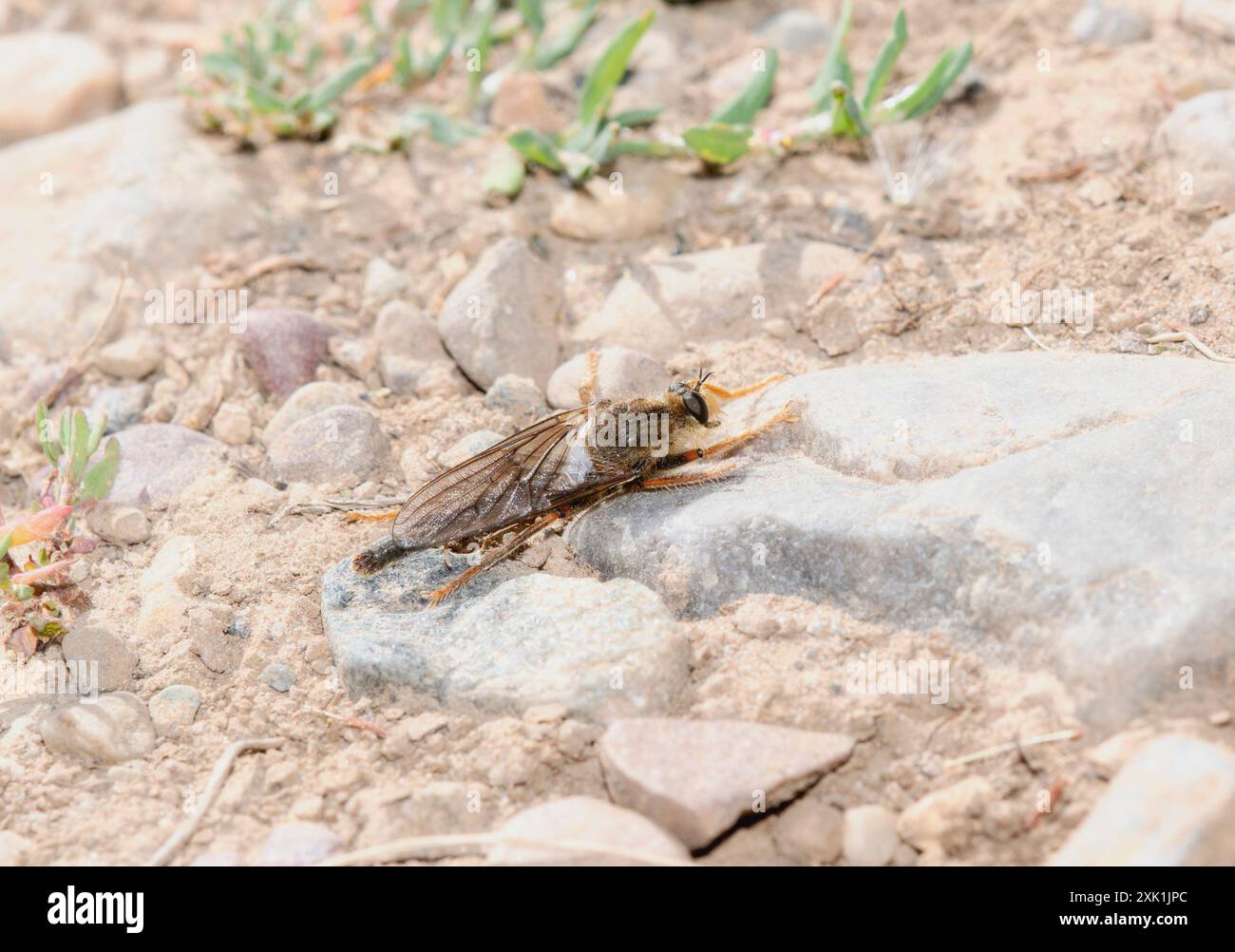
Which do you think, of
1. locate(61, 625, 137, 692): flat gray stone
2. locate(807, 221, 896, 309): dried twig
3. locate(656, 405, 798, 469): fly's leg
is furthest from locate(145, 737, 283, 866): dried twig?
locate(807, 221, 896, 309): dried twig

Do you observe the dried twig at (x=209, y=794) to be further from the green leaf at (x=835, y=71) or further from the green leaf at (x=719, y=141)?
the green leaf at (x=835, y=71)

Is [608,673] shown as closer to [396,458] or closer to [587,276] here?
[396,458]

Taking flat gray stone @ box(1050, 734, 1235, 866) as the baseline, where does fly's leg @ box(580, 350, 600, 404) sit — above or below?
above

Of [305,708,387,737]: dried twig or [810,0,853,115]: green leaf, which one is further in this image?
[810,0,853,115]: green leaf

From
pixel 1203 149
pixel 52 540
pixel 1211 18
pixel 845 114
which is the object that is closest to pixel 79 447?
pixel 52 540

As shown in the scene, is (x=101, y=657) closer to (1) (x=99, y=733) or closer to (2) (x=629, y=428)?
(1) (x=99, y=733)

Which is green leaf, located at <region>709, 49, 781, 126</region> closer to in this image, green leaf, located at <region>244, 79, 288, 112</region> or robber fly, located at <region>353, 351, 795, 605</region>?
robber fly, located at <region>353, 351, 795, 605</region>
